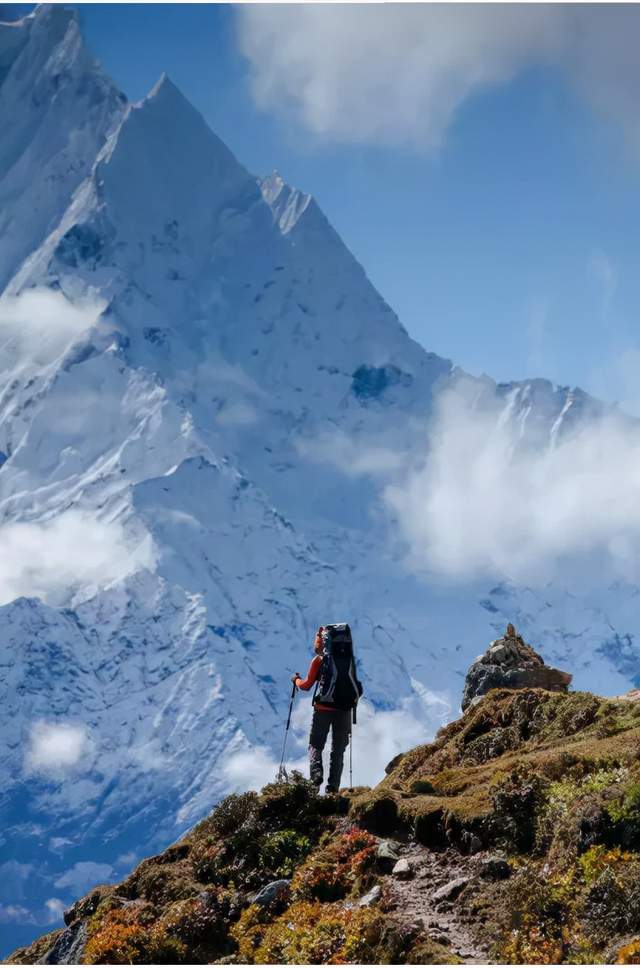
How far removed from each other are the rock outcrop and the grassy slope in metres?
5.21

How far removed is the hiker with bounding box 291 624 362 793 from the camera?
23.0 metres

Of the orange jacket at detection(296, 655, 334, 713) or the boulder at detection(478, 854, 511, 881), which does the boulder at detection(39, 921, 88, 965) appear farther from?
the boulder at detection(478, 854, 511, 881)

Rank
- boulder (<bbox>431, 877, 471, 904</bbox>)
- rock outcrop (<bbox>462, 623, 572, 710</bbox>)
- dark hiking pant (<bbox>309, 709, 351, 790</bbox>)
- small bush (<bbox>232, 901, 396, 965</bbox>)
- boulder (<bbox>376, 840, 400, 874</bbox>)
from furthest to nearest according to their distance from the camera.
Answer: rock outcrop (<bbox>462, 623, 572, 710</bbox>), dark hiking pant (<bbox>309, 709, 351, 790</bbox>), boulder (<bbox>376, 840, 400, 874</bbox>), boulder (<bbox>431, 877, 471, 904</bbox>), small bush (<bbox>232, 901, 396, 965</bbox>)

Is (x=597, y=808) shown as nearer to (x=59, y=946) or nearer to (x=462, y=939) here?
(x=462, y=939)

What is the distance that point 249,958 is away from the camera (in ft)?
53.6

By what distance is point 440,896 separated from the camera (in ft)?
53.0

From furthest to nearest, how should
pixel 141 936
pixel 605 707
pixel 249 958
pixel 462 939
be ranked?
pixel 605 707 → pixel 141 936 → pixel 249 958 → pixel 462 939

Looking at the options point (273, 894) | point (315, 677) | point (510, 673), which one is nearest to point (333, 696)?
point (315, 677)

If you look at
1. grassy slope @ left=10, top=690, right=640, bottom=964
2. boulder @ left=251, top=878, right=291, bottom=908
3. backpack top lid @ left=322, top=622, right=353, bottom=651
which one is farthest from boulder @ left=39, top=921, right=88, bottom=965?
backpack top lid @ left=322, top=622, right=353, bottom=651

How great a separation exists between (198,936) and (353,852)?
2.53m

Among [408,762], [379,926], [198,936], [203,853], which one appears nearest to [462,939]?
[379,926]

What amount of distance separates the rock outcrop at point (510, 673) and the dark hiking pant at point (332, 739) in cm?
522

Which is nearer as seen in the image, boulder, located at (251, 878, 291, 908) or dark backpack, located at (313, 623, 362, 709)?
boulder, located at (251, 878, 291, 908)

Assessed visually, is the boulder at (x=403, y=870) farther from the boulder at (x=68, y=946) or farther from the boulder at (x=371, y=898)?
the boulder at (x=68, y=946)
